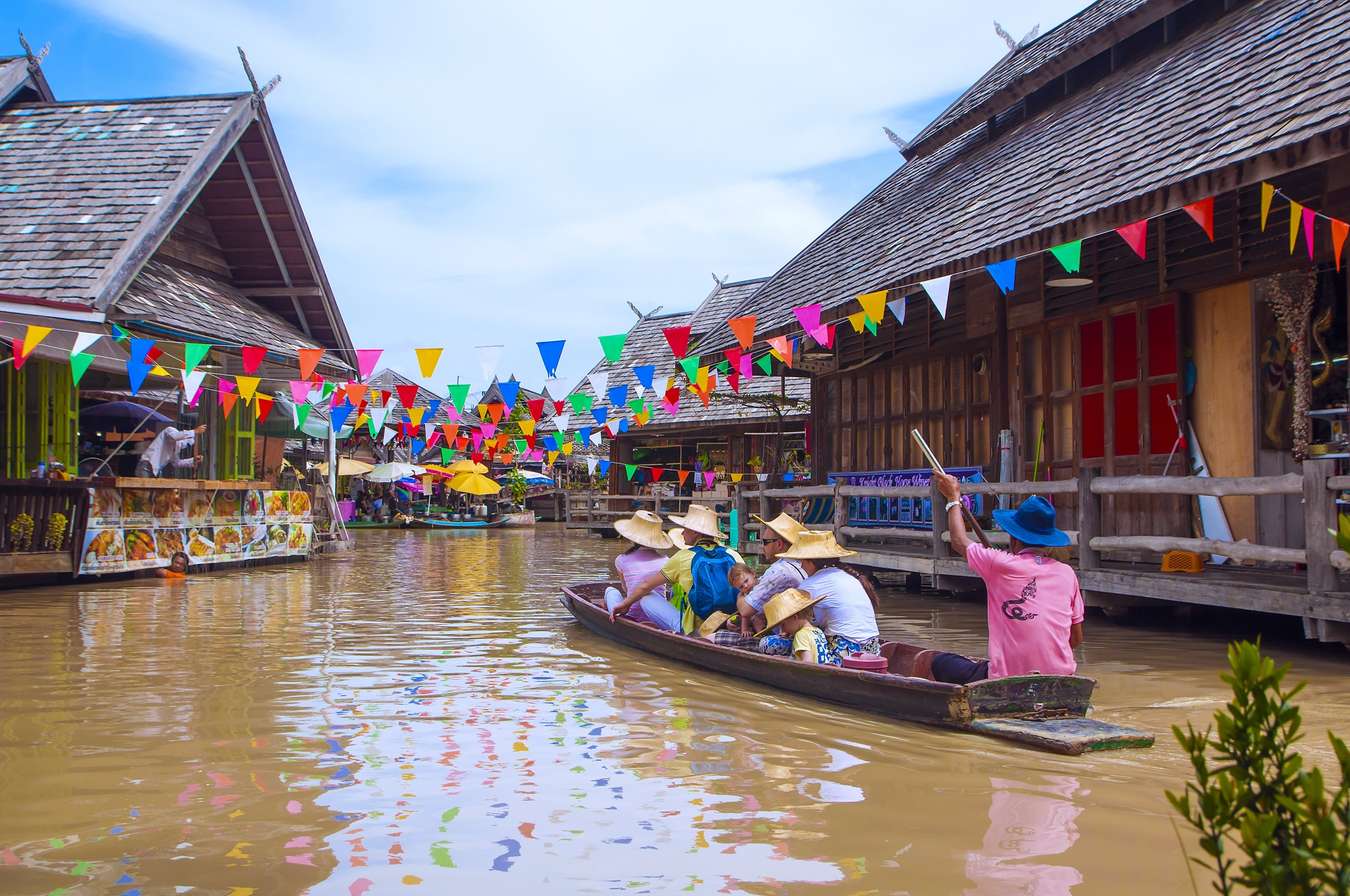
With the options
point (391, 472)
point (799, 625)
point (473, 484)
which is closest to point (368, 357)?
point (799, 625)

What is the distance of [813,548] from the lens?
26.2ft

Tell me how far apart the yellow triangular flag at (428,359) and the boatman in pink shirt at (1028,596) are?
877 cm

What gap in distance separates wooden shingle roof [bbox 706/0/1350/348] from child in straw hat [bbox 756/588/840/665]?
14.6 feet

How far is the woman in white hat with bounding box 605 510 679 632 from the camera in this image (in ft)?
32.8

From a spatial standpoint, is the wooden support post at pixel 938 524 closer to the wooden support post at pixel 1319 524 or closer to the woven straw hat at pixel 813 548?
the woven straw hat at pixel 813 548

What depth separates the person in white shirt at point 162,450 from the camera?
16.1m

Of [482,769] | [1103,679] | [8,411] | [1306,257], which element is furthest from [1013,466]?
[8,411]

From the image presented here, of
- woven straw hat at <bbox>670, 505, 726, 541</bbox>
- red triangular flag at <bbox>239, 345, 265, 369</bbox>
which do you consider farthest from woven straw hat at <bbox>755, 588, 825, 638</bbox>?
red triangular flag at <bbox>239, 345, 265, 369</bbox>

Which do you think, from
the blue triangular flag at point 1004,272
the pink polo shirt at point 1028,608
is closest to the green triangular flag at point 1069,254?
the blue triangular flag at point 1004,272

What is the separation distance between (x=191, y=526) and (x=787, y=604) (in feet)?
39.8

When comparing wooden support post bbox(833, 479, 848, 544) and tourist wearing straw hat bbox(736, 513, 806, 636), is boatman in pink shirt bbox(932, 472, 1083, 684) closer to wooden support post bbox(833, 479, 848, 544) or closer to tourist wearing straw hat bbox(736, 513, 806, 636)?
tourist wearing straw hat bbox(736, 513, 806, 636)

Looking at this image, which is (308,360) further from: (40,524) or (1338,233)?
(1338,233)

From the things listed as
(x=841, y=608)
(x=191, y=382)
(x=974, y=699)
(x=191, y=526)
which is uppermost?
(x=191, y=382)

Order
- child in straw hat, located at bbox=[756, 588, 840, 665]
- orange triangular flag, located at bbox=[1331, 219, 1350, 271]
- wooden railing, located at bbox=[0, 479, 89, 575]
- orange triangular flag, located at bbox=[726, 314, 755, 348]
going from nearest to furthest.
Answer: child in straw hat, located at bbox=[756, 588, 840, 665] < orange triangular flag, located at bbox=[1331, 219, 1350, 271] < orange triangular flag, located at bbox=[726, 314, 755, 348] < wooden railing, located at bbox=[0, 479, 89, 575]
